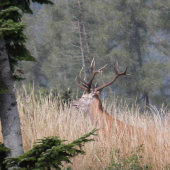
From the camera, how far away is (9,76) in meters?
1.93

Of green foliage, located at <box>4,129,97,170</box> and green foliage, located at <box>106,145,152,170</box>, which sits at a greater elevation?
green foliage, located at <box>4,129,97,170</box>

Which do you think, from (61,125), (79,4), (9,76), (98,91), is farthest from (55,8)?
(9,76)

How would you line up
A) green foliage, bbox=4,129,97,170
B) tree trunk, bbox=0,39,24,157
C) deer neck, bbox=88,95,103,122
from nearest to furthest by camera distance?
green foliage, bbox=4,129,97,170 < tree trunk, bbox=0,39,24,157 < deer neck, bbox=88,95,103,122

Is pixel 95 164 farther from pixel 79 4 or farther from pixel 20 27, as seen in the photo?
pixel 79 4

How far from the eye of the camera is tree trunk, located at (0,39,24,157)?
1882 millimetres

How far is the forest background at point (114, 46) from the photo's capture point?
17844 millimetres

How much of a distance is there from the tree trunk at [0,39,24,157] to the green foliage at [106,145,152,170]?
4.25ft

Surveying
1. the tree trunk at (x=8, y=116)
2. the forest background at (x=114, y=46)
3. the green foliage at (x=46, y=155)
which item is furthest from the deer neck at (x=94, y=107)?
the forest background at (x=114, y=46)

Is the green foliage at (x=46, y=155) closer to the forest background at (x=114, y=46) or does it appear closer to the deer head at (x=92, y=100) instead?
the deer head at (x=92, y=100)

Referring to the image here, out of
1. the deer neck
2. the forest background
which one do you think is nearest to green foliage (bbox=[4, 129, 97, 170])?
the deer neck

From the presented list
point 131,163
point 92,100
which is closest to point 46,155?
point 131,163

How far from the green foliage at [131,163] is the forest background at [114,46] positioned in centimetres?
1348

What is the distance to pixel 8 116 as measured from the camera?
1895 mm

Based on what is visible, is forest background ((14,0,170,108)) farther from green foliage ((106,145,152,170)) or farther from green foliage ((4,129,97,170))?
green foliage ((4,129,97,170))
